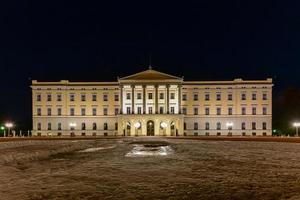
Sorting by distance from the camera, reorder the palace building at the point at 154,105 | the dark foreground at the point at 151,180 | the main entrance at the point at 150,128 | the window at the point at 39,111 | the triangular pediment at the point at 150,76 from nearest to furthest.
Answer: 1. the dark foreground at the point at 151,180
2. the main entrance at the point at 150,128
3. the triangular pediment at the point at 150,76
4. the palace building at the point at 154,105
5. the window at the point at 39,111

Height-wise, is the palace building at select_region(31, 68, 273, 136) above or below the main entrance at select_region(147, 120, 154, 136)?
above

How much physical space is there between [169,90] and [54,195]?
57084mm

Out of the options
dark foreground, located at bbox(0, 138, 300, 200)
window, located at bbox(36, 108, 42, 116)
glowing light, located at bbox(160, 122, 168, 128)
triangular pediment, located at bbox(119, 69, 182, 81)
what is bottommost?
dark foreground, located at bbox(0, 138, 300, 200)

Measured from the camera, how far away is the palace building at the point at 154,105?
2685 inches

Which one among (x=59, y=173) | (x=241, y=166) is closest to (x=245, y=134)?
(x=241, y=166)

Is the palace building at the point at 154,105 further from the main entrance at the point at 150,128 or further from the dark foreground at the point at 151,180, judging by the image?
the dark foreground at the point at 151,180

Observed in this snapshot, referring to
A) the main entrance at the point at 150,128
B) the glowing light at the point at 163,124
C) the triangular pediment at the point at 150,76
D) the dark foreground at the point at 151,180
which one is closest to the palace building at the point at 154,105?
the triangular pediment at the point at 150,76

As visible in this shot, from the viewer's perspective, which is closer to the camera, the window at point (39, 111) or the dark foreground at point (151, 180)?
the dark foreground at point (151, 180)

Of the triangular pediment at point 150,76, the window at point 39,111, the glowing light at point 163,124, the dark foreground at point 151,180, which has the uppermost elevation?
the triangular pediment at point 150,76

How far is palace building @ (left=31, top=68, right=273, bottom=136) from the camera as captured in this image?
68188mm

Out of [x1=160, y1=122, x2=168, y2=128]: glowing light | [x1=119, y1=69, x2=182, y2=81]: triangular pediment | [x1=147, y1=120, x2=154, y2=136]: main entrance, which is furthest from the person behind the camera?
[x1=119, y1=69, x2=182, y2=81]: triangular pediment

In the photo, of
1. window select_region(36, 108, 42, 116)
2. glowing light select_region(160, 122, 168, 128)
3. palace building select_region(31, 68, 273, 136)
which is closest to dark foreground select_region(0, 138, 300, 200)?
glowing light select_region(160, 122, 168, 128)

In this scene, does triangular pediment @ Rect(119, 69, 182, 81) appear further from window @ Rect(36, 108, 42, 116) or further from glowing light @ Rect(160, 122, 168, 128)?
window @ Rect(36, 108, 42, 116)

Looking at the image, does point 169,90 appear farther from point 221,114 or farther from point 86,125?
point 86,125
